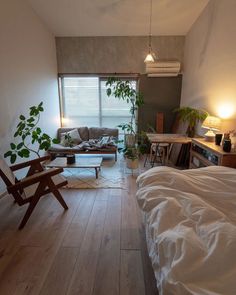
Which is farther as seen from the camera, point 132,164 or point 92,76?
point 92,76

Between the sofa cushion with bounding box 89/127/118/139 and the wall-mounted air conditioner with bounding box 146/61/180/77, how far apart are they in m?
1.62

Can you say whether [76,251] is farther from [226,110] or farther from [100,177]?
[226,110]

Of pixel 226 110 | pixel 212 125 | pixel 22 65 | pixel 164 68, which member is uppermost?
pixel 164 68

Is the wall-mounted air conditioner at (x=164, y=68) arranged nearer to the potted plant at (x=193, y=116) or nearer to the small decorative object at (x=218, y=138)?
the potted plant at (x=193, y=116)

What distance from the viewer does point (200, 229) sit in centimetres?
106

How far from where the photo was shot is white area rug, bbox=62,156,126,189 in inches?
125

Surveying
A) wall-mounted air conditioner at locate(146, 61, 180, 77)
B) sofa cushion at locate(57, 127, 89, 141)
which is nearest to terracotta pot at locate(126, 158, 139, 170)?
sofa cushion at locate(57, 127, 89, 141)

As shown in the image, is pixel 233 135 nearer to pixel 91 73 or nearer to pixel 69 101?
pixel 91 73

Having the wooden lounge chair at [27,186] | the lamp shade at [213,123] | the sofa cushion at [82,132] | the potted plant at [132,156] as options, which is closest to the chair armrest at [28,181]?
the wooden lounge chair at [27,186]

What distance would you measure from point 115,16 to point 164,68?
1.57 metres

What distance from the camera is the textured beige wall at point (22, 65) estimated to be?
2.82 m

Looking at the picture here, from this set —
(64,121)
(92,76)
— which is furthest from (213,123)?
(64,121)

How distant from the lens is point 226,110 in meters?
2.78

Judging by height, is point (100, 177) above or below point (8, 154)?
below
